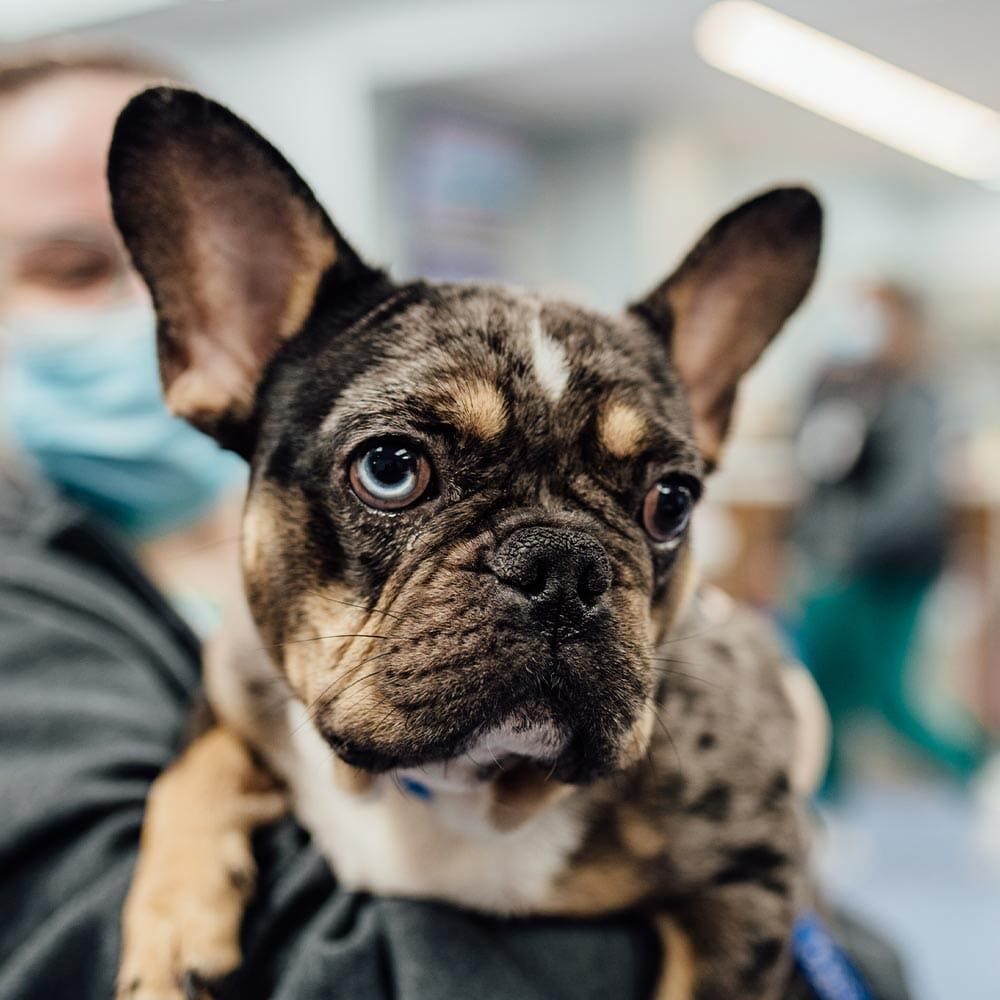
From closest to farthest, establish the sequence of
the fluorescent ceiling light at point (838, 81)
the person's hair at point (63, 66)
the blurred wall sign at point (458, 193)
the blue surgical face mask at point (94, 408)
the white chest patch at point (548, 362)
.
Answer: the white chest patch at point (548, 362)
the blue surgical face mask at point (94, 408)
the person's hair at point (63, 66)
the fluorescent ceiling light at point (838, 81)
the blurred wall sign at point (458, 193)

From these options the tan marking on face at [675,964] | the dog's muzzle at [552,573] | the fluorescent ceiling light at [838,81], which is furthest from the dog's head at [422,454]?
the fluorescent ceiling light at [838,81]

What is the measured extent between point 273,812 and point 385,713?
0.31 meters

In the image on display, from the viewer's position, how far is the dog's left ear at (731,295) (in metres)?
1.07

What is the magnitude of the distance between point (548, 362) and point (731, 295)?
0.98ft

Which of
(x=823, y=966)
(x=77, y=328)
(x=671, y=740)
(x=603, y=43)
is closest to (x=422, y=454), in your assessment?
(x=671, y=740)

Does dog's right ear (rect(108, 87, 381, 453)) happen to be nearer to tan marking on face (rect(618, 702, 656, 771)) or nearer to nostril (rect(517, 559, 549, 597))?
nostril (rect(517, 559, 549, 597))

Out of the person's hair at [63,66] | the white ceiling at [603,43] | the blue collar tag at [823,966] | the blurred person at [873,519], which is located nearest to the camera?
the blue collar tag at [823,966]

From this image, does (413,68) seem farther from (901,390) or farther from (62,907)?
(62,907)

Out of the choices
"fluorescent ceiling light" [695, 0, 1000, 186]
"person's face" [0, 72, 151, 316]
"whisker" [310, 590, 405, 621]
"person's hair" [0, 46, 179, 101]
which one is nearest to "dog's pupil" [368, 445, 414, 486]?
"whisker" [310, 590, 405, 621]

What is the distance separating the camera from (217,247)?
39.9 inches

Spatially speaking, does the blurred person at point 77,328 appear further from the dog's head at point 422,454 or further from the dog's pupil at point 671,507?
the dog's pupil at point 671,507

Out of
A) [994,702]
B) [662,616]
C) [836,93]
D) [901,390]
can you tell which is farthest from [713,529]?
[662,616]

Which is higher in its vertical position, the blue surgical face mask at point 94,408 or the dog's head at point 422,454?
the dog's head at point 422,454

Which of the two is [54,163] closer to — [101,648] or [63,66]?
[63,66]
